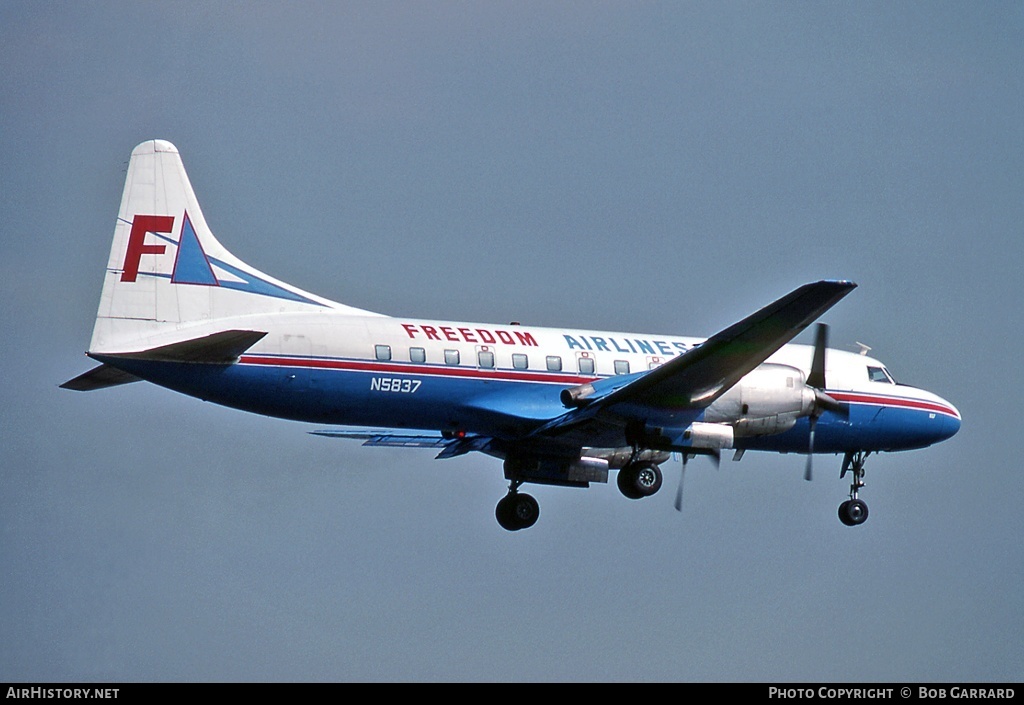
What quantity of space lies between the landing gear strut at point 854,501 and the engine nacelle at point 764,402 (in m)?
4.18

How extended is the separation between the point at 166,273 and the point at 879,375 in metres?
16.4

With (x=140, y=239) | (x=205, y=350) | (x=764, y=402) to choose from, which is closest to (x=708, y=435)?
(x=764, y=402)

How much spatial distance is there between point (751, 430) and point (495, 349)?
558 centimetres

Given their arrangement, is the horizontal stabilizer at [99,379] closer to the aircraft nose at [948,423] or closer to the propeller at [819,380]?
the propeller at [819,380]

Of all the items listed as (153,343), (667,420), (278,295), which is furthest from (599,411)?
(153,343)

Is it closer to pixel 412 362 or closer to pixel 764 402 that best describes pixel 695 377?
pixel 764 402

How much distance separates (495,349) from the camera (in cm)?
3148

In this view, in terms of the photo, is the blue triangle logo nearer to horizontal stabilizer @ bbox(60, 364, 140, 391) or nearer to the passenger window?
horizontal stabilizer @ bbox(60, 364, 140, 391)

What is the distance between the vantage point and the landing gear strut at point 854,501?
3606 centimetres

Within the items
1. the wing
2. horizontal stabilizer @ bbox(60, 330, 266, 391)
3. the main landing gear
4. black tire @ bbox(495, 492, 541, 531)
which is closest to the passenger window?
the wing

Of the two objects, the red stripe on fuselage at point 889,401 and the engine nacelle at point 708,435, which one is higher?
the red stripe on fuselage at point 889,401

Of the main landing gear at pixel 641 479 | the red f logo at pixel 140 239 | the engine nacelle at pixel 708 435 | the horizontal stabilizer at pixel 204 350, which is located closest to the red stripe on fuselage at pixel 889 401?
the engine nacelle at pixel 708 435

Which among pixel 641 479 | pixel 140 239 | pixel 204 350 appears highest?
pixel 140 239

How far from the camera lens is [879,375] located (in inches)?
1423
